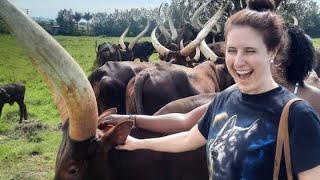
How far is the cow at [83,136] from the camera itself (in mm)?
2545

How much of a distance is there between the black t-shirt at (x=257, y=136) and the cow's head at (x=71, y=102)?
0.87 meters

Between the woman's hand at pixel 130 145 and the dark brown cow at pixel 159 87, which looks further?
the dark brown cow at pixel 159 87

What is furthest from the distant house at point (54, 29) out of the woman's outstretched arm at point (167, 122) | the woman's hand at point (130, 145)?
the woman's hand at point (130, 145)

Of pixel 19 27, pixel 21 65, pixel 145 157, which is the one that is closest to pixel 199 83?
pixel 145 157

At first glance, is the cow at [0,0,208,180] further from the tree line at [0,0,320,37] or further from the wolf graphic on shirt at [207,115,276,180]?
the tree line at [0,0,320,37]

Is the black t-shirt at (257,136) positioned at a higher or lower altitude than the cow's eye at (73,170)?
higher

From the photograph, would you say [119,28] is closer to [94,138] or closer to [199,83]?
[199,83]

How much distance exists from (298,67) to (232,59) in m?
1.04

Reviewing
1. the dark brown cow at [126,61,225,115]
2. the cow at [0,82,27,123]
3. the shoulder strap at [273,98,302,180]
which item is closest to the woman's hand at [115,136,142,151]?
the shoulder strap at [273,98,302,180]

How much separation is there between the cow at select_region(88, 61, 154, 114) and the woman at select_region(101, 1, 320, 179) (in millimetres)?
4952

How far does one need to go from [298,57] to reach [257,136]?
118 cm

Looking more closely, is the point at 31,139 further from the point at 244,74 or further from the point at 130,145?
the point at 244,74

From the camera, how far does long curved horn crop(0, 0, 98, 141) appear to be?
97.3 inches

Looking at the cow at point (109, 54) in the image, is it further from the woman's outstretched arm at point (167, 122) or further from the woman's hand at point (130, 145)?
the woman's hand at point (130, 145)
